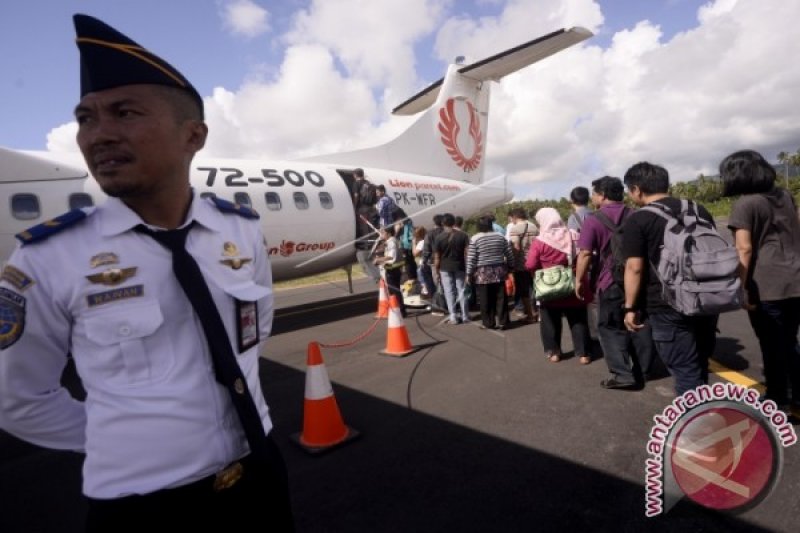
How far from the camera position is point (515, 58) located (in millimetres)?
12039

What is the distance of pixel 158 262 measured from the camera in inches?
48.1

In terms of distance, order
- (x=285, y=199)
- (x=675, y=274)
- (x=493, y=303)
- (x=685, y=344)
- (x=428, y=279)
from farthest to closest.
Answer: (x=428, y=279)
(x=285, y=199)
(x=493, y=303)
(x=685, y=344)
(x=675, y=274)

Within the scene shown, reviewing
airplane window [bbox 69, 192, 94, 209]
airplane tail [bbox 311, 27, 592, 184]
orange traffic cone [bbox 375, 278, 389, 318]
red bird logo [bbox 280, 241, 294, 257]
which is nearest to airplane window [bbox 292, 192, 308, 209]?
red bird logo [bbox 280, 241, 294, 257]

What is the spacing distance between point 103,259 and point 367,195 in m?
8.66

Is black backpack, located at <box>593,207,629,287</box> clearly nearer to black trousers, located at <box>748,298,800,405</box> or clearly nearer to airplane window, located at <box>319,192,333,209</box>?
black trousers, located at <box>748,298,800,405</box>

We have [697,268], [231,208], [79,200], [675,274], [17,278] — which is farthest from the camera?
[79,200]

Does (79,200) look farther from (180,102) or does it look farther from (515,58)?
(515,58)

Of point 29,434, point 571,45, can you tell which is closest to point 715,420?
point 29,434

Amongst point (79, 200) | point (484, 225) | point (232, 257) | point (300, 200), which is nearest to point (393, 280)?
point (300, 200)

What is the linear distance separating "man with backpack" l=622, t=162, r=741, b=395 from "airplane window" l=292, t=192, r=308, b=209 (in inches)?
244

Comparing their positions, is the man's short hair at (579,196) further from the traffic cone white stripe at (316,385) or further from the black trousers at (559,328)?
the traffic cone white stripe at (316,385)

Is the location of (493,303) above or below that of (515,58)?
below

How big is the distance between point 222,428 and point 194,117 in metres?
0.90

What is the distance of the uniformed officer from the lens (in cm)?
114
